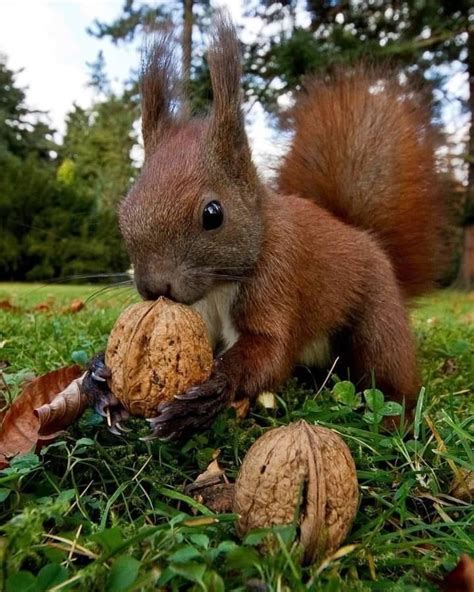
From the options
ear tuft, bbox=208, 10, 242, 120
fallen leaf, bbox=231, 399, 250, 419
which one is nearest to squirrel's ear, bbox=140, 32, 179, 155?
ear tuft, bbox=208, 10, 242, 120

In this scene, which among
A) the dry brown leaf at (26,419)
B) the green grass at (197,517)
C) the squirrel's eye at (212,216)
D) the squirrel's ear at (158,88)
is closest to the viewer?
the green grass at (197,517)

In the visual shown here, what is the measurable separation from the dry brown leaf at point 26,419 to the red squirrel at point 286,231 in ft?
0.44

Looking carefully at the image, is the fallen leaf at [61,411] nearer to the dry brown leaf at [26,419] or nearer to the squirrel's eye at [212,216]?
the dry brown leaf at [26,419]

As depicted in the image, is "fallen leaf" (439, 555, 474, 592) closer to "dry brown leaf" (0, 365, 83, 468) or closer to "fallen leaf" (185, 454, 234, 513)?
"fallen leaf" (185, 454, 234, 513)

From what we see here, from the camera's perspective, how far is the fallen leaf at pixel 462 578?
1.98 feet

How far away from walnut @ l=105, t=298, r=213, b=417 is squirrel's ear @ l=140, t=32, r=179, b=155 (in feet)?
1.94

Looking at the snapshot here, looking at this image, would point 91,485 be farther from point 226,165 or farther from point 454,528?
point 226,165

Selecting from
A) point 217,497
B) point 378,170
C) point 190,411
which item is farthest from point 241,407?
point 378,170

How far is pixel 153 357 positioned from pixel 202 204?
15.8 inches

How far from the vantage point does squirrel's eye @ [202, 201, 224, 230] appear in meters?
1.22

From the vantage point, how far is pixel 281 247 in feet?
4.40

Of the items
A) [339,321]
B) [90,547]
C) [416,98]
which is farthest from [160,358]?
[416,98]

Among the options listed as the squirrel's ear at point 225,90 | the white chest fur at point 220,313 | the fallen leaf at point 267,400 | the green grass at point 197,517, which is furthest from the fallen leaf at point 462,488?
the squirrel's ear at point 225,90

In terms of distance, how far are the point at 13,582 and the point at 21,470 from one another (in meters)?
0.24
